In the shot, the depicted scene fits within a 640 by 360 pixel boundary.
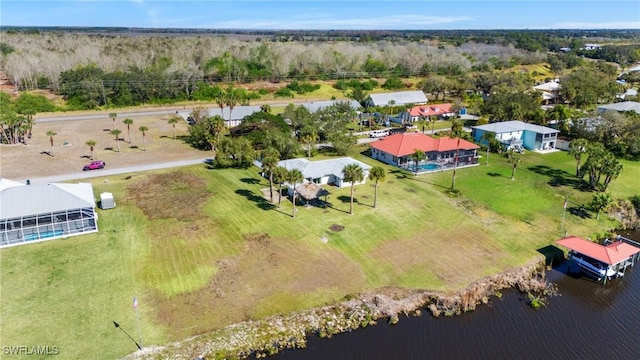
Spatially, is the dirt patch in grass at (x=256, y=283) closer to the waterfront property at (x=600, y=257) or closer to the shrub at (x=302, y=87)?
the waterfront property at (x=600, y=257)

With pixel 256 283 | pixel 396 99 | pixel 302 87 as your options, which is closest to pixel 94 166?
pixel 256 283

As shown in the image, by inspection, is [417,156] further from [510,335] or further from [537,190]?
[510,335]

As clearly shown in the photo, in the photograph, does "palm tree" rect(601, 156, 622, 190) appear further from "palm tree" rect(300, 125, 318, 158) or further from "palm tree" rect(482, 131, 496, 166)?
"palm tree" rect(300, 125, 318, 158)

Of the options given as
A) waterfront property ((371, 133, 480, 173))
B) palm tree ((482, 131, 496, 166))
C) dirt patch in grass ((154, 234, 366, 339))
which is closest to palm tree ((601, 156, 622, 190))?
waterfront property ((371, 133, 480, 173))

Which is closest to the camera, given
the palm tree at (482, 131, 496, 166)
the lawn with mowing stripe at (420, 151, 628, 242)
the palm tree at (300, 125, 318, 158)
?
the lawn with mowing stripe at (420, 151, 628, 242)

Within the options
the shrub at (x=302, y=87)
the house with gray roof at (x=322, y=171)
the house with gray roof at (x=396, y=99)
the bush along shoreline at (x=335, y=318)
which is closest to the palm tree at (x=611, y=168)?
the bush along shoreline at (x=335, y=318)
